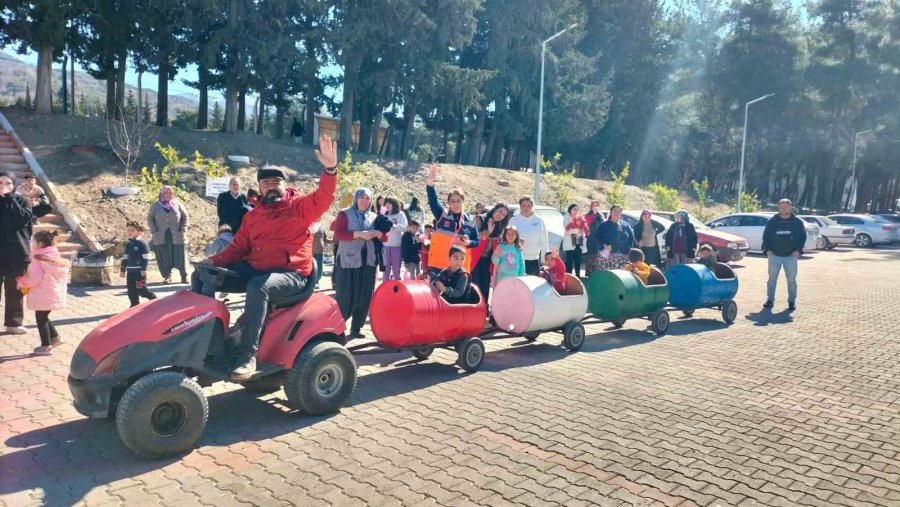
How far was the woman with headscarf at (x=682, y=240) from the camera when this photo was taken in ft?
44.4

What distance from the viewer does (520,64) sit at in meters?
37.3

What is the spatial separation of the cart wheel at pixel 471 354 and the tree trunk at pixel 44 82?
2072cm

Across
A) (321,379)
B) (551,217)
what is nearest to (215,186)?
(551,217)

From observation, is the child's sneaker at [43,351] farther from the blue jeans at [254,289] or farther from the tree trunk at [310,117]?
the tree trunk at [310,117]

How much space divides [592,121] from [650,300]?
3156 cm

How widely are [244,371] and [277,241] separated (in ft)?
3.67

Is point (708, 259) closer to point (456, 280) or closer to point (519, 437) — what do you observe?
point (456, 280)

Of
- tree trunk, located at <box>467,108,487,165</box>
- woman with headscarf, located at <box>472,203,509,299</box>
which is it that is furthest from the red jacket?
tree trunk, located at <box>467,108,487,165</box>

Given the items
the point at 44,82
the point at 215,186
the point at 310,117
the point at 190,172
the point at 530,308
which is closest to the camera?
the point at 530,308

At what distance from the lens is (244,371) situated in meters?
5.00

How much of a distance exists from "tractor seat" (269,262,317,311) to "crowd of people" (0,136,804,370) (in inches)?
1.0

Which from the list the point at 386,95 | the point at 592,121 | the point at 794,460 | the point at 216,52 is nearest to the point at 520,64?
the point at 592,121

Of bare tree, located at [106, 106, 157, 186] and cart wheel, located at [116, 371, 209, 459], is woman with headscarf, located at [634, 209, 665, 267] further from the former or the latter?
bare tree, located at [106, 106, 157, 186]

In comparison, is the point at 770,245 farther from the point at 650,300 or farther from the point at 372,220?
the point at 372,220
